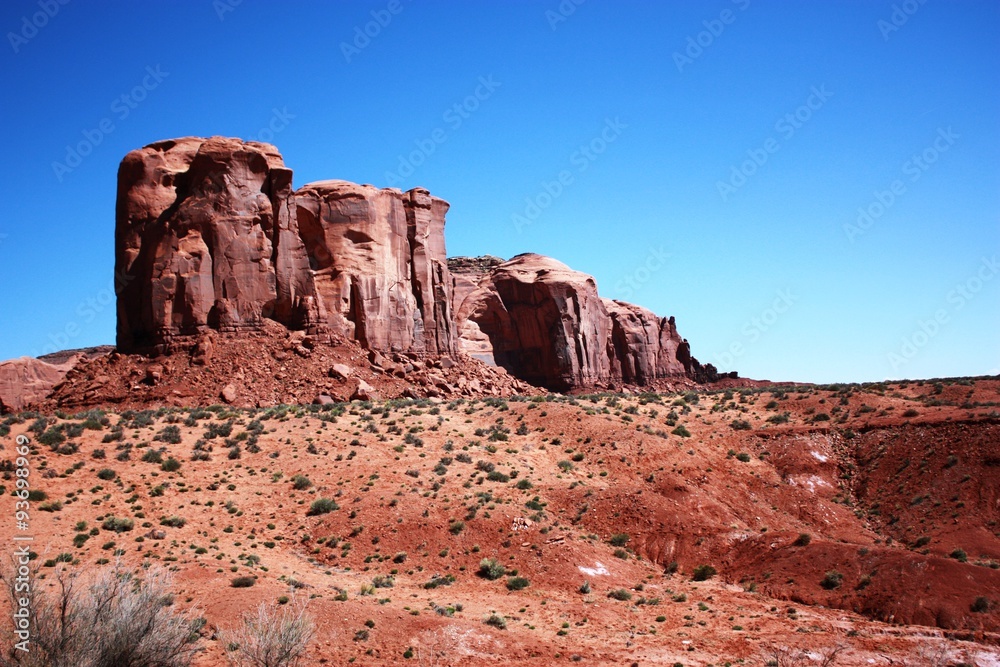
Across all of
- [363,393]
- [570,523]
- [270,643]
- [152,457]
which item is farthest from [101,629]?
[363,393]

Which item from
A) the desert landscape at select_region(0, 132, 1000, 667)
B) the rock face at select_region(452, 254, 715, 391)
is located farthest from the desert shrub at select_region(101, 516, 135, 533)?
the rock face at select_region(452, 254, 715, 391)

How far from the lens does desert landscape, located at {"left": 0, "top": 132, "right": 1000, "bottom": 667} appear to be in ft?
56.0

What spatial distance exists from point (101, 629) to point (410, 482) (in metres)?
16.1

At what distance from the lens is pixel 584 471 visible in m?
30.4

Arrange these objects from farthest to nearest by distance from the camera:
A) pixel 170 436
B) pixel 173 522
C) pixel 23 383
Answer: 1. pixel 23 383
2. pixel 170 436
3. pixel 173 522

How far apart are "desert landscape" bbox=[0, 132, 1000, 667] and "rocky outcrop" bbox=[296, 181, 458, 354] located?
0.62 ft

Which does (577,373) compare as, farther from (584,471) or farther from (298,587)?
(298,587)

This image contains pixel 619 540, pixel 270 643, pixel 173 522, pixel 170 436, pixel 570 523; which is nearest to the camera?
pixel 270 643

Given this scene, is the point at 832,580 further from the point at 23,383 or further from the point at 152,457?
the point at 23,383

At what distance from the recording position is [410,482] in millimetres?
27000

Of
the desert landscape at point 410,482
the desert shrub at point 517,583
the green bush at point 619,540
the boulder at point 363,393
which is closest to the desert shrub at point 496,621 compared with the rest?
the desert landscape at point 410,482

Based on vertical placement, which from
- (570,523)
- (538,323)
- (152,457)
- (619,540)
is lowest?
(619,540)

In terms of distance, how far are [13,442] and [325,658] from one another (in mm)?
17587

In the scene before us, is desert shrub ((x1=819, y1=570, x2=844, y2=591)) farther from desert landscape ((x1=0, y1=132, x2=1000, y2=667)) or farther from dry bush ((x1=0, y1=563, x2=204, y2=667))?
dry bush ((x1=0, y1=563, x2=204, y2=667))
